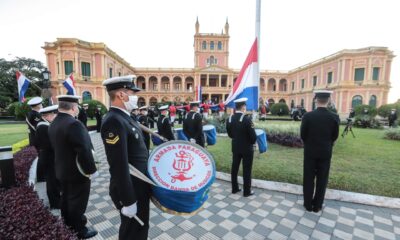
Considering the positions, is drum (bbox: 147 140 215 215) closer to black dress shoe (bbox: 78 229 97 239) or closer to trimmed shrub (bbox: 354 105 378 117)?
black dress shoe (bbox: 78 229 97 239)

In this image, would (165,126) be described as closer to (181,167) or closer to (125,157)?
(181,167)

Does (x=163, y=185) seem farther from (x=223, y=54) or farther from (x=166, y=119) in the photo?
(x=223, y=54)

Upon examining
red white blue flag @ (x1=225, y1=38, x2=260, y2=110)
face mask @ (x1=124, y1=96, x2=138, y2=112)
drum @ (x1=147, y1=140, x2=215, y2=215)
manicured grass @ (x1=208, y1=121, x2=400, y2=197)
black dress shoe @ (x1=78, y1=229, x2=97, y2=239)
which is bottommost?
black dress shoe @ (x1=78, y1=229, x2=97, y2=239)

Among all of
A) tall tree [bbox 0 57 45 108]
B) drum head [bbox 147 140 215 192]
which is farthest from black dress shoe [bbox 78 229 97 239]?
tall tree [bbox 0 57 45 108]

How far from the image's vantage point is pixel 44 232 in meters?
1.66

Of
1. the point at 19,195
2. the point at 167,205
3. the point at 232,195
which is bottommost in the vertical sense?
the point at 232,195

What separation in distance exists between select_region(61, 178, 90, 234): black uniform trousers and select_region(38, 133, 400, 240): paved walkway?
371 millimetres

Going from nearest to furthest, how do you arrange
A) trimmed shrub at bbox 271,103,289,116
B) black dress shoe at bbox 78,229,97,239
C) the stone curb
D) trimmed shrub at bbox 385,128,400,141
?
black dress shoe at bbox 78,229,97,239
the stone curb
trimmed shrub at bbox 385,128,400,141
trimmed shrub at bbox 271,103,289,116

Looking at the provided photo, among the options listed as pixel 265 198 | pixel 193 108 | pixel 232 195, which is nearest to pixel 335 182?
pixel 265 198

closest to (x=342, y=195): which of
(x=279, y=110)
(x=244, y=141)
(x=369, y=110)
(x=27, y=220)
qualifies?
(x=244, y=141)

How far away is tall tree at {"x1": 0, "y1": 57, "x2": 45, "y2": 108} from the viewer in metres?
30.0

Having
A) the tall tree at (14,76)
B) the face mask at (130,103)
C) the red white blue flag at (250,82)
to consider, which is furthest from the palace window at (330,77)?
the tall tree at (14,76)

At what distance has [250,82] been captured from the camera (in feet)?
19.6

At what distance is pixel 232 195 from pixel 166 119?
9.53ft
